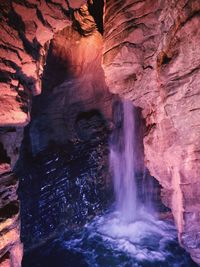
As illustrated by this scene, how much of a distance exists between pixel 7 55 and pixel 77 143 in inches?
188

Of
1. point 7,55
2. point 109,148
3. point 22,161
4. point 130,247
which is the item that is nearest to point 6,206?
point 7,55

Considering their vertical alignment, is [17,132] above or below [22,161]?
above

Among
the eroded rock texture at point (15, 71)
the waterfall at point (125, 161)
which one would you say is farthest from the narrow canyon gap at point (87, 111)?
the waterfall at point (125, 161)

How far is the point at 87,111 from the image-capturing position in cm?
841

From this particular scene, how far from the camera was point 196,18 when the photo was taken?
12.9 feet

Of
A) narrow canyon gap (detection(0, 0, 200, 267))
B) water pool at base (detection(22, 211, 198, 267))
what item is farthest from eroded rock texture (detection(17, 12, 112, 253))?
water pool at base (detection(22, 211, 198, 267))

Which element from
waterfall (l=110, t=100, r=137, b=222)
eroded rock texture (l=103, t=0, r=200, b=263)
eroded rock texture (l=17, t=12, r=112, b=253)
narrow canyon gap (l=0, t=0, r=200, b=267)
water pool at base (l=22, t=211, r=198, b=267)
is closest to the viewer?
narrow canyon gap (l=0, t=0, r=200, b=267)

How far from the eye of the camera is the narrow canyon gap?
13.3 feet

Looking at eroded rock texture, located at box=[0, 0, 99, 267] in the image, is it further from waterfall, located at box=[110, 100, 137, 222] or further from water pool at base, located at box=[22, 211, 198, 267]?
waterfall, located at box=[110, 100, 137, 222]

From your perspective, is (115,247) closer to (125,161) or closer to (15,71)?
(125,161)

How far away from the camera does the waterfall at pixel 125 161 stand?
29.2 ft

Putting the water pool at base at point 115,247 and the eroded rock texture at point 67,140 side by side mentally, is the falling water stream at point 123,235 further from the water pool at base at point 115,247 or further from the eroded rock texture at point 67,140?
the eroded rock texture at point 67,140

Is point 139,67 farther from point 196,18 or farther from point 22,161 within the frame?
point 22,161

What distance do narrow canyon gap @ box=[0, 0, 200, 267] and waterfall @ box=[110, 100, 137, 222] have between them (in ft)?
0.74
